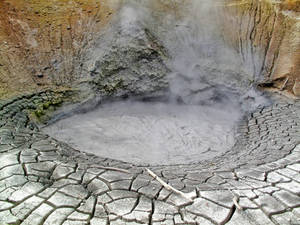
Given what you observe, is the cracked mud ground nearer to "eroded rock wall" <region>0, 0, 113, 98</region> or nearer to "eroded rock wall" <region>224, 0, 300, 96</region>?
"eroded rock wall" <region>0, 0, 113, 98</region>

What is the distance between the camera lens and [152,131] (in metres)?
3.90

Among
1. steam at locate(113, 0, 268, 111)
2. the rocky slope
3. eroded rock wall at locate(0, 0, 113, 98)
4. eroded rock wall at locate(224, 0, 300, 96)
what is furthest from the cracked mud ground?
eroded rock wall at locate(224, 0, 300, 96)

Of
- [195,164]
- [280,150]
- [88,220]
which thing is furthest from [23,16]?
[280,150]

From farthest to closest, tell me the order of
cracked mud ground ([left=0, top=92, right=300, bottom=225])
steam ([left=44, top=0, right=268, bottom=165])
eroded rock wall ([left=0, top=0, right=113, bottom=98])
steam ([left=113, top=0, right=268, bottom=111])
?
steam ([left=113, top=0, right=268, bottom=111]), eroded rock wall ([left=0, top=0, right=113, bottom=98]), steam ([left=44, top=0, right=268, bottom=165]), cracked mud ground ([left=0, top=92, right=300, bottom=225])

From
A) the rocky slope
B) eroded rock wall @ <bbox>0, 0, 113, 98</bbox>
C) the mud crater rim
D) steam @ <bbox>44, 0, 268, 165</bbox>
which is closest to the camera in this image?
the mud crater rim

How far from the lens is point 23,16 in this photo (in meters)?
4.71

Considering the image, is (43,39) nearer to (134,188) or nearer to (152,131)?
(152,131)

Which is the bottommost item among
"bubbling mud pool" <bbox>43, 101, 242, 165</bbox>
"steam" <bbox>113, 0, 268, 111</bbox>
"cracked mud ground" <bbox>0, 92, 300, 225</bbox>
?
"bubbling mud pool" <bbox>43, 101, 242, 165</bbox>

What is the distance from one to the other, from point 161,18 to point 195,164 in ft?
9.90

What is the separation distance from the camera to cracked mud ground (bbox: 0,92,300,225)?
1888 millimetres

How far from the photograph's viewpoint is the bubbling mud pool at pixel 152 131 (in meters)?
3.33

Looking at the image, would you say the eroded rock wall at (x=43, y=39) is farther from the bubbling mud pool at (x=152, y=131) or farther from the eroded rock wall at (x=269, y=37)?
the eroded rock wall at (x=269, y=37)

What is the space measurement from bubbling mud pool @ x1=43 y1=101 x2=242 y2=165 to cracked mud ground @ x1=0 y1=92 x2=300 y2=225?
37 cm

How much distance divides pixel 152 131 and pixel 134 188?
1.77 m
